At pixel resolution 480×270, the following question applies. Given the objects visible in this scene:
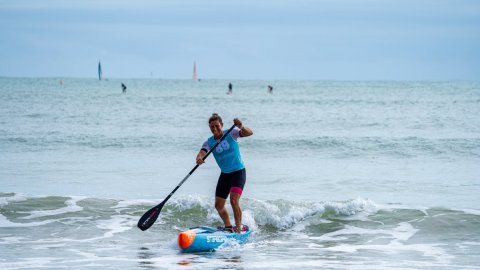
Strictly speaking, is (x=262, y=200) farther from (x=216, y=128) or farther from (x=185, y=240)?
(x=185, y=240)

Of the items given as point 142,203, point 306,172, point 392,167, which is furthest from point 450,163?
point 142,203

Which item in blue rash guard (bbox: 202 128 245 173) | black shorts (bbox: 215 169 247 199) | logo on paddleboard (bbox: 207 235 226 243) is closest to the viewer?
logo on paddleboard (bbox: 207 235 226 243)

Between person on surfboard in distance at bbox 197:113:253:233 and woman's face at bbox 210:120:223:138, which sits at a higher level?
woman's face at bbox 210:120:223:138

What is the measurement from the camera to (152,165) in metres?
18.0

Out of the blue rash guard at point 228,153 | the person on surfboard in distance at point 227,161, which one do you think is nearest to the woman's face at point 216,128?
the person on surfboard in distance at point 227,161

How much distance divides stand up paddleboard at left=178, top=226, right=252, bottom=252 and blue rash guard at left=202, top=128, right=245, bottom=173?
85cm

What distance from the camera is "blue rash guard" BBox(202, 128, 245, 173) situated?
946cm

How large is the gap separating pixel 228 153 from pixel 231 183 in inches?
16.5

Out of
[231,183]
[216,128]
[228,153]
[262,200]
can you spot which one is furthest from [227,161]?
[262,200]

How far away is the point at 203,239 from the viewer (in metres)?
9.30

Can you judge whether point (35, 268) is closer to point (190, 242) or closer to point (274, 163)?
point (190, 242)

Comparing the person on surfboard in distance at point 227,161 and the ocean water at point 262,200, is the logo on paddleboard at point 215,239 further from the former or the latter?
the person on surfboard in distance at point 227,161

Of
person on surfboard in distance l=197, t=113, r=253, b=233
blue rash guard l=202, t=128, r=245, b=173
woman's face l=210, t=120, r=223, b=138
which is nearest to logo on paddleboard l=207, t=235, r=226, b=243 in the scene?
A: person on surfboard in distance l=197, t=113, r=253, b=233

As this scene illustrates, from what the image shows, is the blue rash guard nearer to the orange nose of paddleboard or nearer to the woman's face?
the woman's face
